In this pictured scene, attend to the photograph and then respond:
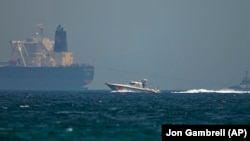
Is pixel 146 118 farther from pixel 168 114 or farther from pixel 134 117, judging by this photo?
pixel 168 114

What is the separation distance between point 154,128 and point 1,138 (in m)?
14.1

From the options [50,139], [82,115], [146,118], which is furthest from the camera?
[82,115]

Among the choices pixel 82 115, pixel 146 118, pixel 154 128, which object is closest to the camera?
pixel 154 128

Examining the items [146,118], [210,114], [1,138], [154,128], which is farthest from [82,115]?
[1,138]

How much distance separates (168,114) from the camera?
93812mm

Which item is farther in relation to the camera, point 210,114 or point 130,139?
point 210,114

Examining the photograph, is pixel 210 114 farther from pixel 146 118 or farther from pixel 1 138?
pixel 1 138

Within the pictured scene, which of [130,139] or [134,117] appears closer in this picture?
[130,139]

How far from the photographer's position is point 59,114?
9238cm

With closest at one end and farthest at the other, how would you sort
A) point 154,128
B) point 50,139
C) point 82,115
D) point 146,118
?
1. point 50,139
2. point 154,128
3. point 146,118
4. point 82,115

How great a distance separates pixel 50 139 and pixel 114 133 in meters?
6.24

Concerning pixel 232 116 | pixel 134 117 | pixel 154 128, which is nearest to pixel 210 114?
pixel 232 116

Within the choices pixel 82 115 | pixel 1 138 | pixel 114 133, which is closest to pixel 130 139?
pixel 114 133

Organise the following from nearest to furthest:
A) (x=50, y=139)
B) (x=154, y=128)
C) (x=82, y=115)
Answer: (x=50, y=139) < (x=154, y=128) < (x=82, y=115)
